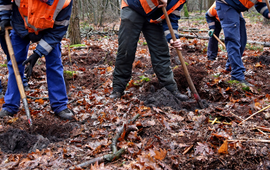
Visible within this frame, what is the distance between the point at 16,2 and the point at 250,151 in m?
3.25

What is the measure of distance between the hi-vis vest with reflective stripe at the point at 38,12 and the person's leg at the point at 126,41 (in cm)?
100

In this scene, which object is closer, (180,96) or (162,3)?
(162,3)

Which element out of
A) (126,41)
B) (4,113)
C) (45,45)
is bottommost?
(4,113)

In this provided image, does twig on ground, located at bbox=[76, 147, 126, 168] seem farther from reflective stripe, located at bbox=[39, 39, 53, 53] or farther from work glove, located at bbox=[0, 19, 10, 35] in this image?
work glove, located at bbox=[0, 19, 10, 35]

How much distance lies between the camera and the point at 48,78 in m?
3.11

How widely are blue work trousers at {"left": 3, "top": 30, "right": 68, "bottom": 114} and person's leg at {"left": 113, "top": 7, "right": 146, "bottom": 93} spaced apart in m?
1.05

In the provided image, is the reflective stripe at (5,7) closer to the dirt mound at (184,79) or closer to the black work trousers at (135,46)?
the black work trousers at (135,46)

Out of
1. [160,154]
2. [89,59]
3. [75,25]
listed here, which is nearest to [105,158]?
[160,154]

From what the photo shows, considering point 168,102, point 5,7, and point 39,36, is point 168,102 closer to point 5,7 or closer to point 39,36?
point 39,36

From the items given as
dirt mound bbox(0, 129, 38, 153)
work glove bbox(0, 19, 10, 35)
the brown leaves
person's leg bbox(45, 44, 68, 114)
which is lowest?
the brown leaves

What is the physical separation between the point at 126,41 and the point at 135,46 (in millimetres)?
197

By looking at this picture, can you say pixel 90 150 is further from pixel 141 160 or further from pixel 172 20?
pixel 172 20

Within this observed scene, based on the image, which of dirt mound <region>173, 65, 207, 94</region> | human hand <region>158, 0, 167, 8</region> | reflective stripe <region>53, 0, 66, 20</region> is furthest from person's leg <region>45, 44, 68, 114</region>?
dirt mound <region>173, 65, 207, 94</region>

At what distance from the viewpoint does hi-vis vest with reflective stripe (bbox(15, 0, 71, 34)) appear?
103 inches
